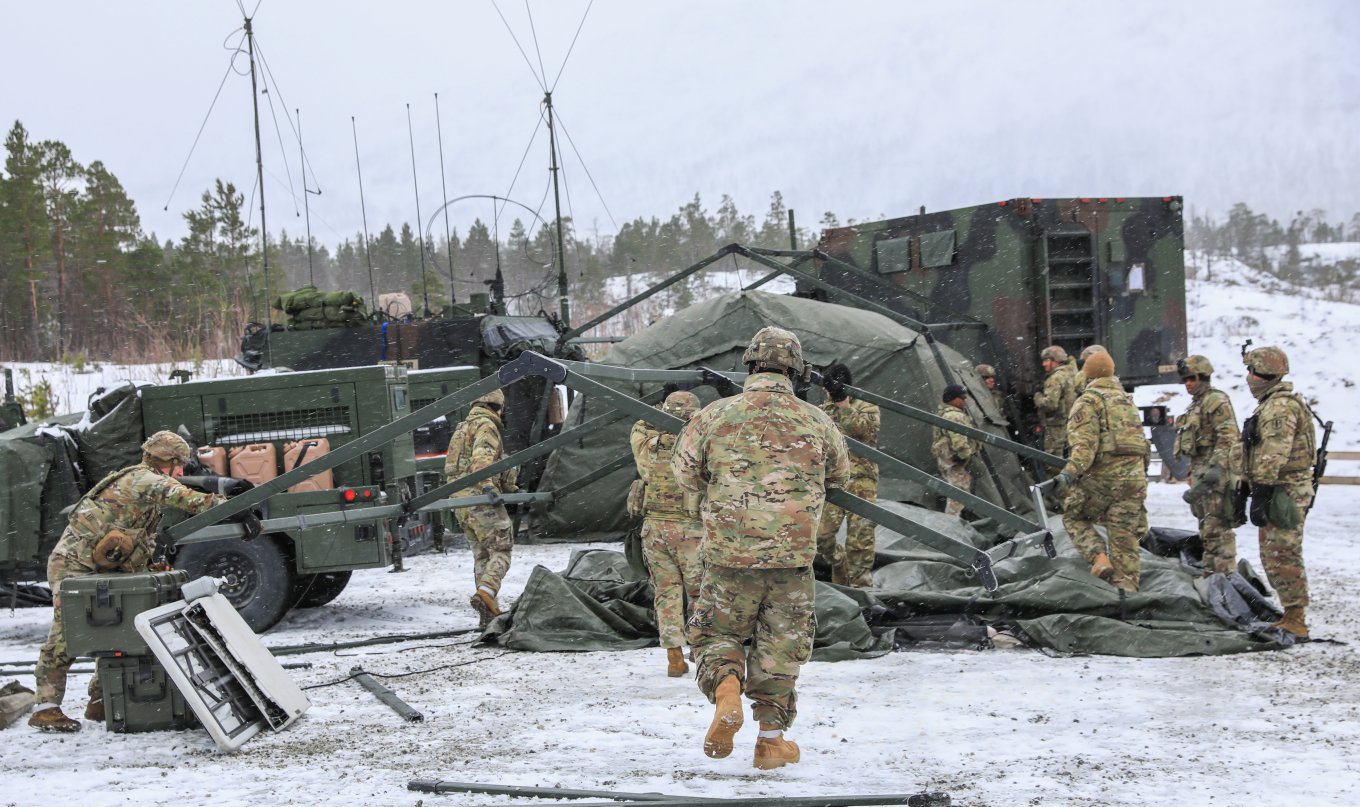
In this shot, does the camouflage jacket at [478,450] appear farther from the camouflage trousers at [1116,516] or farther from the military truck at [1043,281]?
the military truck at [1043,281]

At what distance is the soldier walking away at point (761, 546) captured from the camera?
4.71 metres

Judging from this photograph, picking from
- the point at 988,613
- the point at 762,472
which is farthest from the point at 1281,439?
the point at 762,472

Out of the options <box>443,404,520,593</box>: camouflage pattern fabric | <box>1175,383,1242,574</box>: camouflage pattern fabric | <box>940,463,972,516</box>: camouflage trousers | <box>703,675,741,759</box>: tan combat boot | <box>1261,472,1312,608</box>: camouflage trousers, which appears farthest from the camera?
<box>940,463,972,516</box>: camouflage trousers

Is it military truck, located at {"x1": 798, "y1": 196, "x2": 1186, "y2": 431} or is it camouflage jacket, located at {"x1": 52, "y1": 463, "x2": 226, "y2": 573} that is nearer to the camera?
camouflage jacket, located at {"x1": 52, "y1": 463, "x2": 226, "y2": 573}

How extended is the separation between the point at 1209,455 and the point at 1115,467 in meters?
1.42

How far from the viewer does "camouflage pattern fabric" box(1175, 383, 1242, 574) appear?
814 centimetres

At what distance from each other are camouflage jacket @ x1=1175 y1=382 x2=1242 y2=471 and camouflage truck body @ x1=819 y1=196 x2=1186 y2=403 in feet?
12.8

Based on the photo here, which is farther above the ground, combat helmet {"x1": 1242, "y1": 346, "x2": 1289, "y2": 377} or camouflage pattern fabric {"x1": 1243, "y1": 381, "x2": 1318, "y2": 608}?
combat helmet {"x1": 1242, "y1": 346, "x2": 1289, "y2": 377}

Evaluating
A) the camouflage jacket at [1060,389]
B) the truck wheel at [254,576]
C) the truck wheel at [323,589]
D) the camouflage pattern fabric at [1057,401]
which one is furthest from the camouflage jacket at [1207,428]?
the truck wheel at [254,576]

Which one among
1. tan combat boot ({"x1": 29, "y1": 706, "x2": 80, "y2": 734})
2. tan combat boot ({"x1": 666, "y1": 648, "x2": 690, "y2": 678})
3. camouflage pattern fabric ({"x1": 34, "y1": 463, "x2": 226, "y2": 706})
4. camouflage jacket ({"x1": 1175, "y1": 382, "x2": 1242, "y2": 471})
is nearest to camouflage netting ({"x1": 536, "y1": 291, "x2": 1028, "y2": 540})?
camouflage jacket ({"x1": 1175, "y1": 382, "x2": 1242, "y2": 471})

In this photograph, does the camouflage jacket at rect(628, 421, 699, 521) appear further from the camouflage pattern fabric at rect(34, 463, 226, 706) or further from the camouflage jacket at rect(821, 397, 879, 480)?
the camouflage jacket at rect(821, 397, 879, 480)

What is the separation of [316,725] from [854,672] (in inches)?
112

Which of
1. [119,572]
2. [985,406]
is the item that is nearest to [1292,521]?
[985,406]

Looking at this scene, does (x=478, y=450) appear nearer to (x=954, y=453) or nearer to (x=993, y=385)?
(x=954, y=453)
